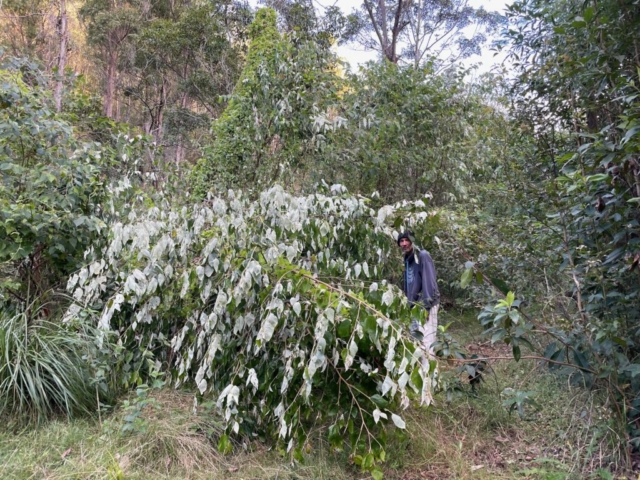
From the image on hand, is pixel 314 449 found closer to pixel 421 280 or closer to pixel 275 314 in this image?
pixel 275 314

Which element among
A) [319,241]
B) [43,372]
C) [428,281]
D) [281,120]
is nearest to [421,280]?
[428,281]

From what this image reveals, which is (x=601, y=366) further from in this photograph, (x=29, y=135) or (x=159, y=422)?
(x=29, y=135)

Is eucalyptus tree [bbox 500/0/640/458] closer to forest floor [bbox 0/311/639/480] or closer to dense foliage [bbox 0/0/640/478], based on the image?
dense foliage [bbox 0/0/640/478]

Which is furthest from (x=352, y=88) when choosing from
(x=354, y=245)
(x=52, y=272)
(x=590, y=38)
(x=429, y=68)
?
(x=52, y=272)

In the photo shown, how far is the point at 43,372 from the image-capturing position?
310cm

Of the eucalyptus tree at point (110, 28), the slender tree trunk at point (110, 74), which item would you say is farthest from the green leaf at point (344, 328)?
the slender tree trunk at point (110, 74)

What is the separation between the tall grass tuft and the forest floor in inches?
5.2

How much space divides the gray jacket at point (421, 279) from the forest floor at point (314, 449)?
1160 mm

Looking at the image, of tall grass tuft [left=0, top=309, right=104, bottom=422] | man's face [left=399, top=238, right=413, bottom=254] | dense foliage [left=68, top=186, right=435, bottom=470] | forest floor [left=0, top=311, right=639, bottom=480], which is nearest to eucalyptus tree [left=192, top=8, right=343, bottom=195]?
man's face [left=399, top=238, right=413, bottom=254]

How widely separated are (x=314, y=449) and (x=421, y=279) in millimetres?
2035

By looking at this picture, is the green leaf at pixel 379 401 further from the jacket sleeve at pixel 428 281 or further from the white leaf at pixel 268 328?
the jacket sleeve at pixel 428 281

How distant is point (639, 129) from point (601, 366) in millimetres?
1502

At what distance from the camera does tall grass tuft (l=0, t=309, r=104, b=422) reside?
2.98 meters

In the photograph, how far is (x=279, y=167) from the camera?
5512mm
